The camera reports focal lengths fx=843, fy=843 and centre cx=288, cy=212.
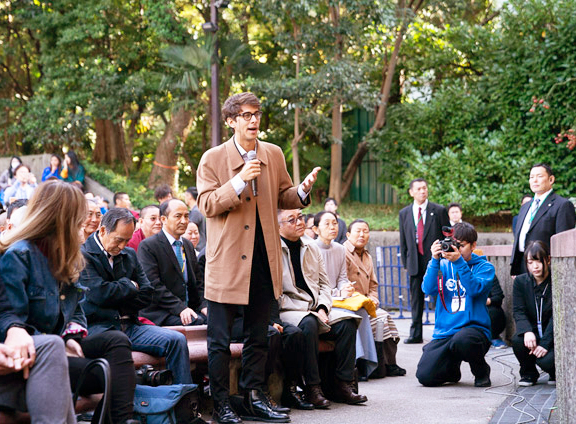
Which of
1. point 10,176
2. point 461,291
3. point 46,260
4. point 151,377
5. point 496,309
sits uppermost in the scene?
point 10,176

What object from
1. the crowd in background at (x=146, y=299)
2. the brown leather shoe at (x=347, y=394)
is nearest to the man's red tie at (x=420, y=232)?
the crowd in background at (x=146, y=299)

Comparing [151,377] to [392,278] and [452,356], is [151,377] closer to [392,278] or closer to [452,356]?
[452,356]

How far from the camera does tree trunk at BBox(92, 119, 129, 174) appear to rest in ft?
81.1

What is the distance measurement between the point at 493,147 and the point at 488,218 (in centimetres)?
163

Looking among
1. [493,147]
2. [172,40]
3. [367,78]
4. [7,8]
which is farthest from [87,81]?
[493,147]

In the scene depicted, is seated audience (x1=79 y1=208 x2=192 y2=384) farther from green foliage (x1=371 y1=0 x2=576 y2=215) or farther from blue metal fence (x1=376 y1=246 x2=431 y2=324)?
green foliage (x1=371 y1=0 x2=576 y2=215)

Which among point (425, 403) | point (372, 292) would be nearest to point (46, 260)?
point (425, 403)

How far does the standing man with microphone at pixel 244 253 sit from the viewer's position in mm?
5965

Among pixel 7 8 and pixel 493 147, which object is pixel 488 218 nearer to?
pixel 493 147

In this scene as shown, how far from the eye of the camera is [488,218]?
17.4 m

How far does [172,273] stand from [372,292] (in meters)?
3.11

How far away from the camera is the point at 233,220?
6023 mm

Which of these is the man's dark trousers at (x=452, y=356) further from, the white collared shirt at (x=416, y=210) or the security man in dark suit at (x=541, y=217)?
the white collared shirt at (x=416, y=210)

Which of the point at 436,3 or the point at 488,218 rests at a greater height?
the point at 436,3
